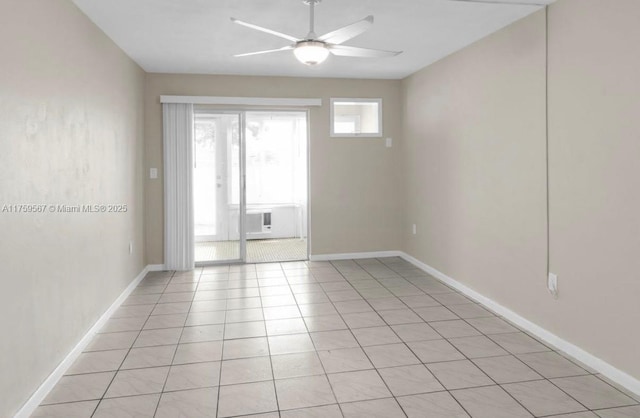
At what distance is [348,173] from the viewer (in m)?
5.86

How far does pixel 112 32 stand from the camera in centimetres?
369

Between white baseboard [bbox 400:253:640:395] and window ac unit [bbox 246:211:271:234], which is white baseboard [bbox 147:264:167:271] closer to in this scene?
window ac unit [bbox 246:211:271:234]

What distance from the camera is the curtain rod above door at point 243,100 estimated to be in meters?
5.25

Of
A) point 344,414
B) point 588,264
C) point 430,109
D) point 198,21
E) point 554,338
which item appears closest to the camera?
point 344,414

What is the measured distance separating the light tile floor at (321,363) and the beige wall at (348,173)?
5.07ft

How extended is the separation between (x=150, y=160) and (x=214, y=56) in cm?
156

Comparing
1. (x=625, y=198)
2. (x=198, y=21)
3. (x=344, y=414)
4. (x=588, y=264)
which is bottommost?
(x=344, y=414)

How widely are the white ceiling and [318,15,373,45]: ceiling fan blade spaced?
0.51 meters

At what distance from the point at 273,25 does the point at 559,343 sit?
3.14 meters

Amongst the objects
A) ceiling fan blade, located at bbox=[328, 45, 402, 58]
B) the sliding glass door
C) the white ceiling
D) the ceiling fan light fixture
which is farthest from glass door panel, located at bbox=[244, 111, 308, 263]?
the ceiling fan light fixture

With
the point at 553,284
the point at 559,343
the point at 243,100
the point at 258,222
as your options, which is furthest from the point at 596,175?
the point at 258,222

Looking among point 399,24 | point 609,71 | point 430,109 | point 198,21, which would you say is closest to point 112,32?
point 198,21

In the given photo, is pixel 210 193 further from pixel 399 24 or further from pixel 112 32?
pixel 399 24

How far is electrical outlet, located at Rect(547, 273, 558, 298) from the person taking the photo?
3105 millimetres
